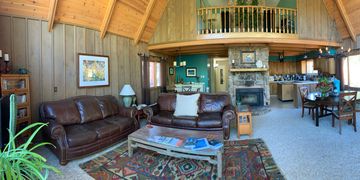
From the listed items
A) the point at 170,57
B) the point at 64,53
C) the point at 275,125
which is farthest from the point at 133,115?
Answer: the point at 170,57

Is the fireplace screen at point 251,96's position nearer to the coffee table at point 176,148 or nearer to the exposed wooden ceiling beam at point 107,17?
the coffee table at point 176,148

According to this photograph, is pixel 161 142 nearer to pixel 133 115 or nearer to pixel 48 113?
pixel 133 115

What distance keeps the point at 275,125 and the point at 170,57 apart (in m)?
5.61

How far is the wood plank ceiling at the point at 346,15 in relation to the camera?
550 cm

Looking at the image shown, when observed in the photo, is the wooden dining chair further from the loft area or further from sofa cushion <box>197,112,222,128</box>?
sofa cushion <box>197,112,222,128</box>

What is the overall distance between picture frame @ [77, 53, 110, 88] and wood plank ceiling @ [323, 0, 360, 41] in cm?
706

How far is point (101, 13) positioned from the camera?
448cm

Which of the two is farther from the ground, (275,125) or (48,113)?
(48,113)

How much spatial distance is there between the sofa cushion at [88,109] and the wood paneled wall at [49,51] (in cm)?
60

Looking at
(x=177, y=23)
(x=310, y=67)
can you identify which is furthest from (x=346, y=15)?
(x=177, y=23)

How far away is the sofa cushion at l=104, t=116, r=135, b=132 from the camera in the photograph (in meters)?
3.58

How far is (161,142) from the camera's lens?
2.58 metres

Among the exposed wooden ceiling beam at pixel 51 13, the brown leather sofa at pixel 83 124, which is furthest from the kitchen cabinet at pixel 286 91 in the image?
the exposed wooden ceiling beam at pixel 51 13

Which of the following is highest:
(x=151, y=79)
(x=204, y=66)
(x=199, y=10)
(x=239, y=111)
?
(x=199, y=10)
